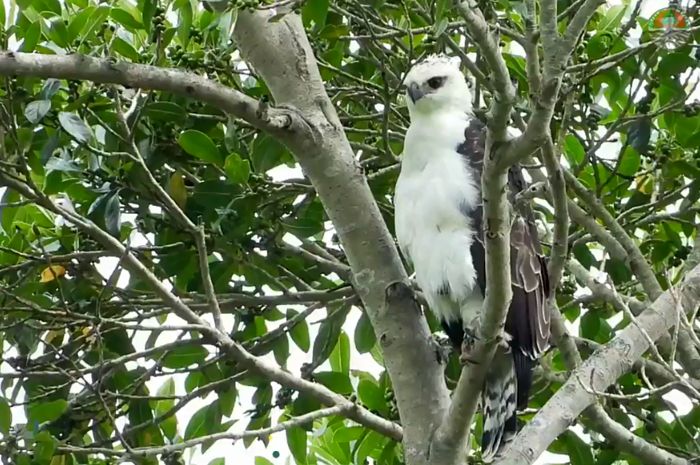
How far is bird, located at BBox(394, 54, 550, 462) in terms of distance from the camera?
3586mm

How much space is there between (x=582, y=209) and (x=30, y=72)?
6.69ft

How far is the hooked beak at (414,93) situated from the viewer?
4.12 metres

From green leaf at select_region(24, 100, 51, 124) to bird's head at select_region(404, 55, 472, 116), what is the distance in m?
1.35

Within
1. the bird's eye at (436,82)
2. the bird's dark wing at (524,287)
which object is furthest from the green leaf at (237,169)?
the bird's eye at (436,82)

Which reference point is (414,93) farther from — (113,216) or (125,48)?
(113,216)

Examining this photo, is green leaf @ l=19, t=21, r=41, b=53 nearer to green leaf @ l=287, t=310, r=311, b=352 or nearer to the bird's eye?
green leaf @ l=287, t=310, r=311, b=352

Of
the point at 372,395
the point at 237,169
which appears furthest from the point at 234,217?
the point at 372,395

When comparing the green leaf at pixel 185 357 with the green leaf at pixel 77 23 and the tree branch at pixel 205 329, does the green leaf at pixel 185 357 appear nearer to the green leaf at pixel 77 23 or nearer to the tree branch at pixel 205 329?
the tree branch at pixel 205 329

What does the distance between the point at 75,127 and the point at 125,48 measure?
432 mm

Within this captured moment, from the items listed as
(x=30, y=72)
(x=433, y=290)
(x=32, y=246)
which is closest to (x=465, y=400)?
(x=433, y=290)

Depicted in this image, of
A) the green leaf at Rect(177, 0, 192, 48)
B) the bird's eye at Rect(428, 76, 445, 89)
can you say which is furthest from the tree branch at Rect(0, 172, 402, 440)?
the bird's eye at Rect(428, 76, 445, 89)

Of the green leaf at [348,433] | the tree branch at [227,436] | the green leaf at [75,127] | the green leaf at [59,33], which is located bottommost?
the tree branch at [227,436]

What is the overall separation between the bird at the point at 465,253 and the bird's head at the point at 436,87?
0.44ft

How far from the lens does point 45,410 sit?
3518mm
